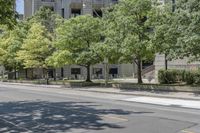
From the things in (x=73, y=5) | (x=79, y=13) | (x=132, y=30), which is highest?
(x=73, y=5)

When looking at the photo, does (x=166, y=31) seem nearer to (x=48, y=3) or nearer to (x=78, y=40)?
(x=78, y=40)

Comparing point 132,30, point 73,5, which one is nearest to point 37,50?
point 132,30

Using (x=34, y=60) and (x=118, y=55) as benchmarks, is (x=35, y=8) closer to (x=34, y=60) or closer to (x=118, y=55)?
(x=34, y=60)

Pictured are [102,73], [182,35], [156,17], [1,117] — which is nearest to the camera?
[1,117]

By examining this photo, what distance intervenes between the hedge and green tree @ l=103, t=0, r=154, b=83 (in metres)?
3.07

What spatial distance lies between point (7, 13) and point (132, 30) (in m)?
16.3

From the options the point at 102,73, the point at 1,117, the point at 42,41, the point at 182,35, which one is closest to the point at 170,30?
the point at 182,35

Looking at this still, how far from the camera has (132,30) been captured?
31.8 meters

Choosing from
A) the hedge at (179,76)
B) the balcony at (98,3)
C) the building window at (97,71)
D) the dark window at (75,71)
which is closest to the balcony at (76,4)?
the balcony at (98,3)

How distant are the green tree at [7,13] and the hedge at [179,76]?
1927 cm

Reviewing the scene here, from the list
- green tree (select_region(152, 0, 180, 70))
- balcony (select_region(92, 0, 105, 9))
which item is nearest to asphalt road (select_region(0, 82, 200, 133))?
green tree (select_region(152, 0, 180, 70))

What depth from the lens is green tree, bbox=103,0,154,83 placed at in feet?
101

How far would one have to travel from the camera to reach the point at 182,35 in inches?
1013

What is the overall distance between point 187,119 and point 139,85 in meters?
17.3
